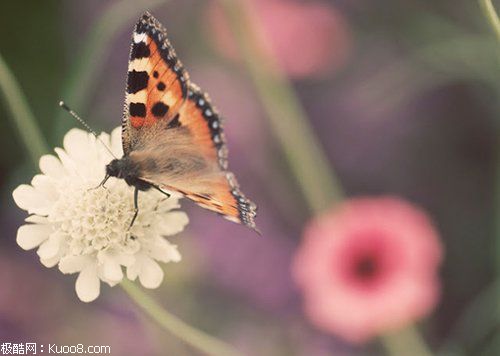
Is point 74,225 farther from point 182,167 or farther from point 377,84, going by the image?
point 377,84

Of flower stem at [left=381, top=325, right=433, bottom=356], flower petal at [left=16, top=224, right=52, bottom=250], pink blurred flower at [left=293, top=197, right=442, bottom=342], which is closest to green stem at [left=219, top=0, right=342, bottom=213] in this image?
pink blurred flower at [left=293, top=197, right=442, bottom=342]

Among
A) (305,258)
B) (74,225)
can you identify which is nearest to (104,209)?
(74,225)

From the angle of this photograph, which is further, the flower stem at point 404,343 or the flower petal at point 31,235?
the flower stem at point 404,343

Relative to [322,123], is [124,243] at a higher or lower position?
lower

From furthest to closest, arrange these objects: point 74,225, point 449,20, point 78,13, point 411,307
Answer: point 78,13 → point 449,20 → point 411,307 → point 74,225

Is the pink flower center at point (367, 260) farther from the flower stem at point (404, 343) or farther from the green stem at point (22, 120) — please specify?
the green stem at point (22, 120)

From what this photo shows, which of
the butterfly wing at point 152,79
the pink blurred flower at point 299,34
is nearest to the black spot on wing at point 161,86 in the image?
the butterfly wing at point 152,79

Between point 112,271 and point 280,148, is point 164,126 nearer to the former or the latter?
point 112,271

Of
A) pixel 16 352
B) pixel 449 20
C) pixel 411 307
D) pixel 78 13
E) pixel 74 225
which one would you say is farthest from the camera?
pixel 78 13
